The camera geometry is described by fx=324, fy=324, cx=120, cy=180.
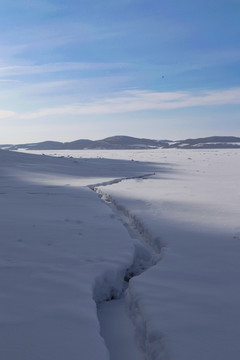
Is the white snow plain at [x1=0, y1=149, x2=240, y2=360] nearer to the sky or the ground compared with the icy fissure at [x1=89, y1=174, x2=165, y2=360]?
nearer to the sky

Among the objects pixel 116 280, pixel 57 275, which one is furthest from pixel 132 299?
pixel 57 275

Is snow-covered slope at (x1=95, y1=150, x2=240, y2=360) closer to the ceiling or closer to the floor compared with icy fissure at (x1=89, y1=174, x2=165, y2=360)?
closer to the ceiling

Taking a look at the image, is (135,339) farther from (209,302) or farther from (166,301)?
(209,302)

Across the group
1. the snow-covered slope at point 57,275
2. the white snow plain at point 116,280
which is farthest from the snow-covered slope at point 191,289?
the snow-covered slope at point 57,275

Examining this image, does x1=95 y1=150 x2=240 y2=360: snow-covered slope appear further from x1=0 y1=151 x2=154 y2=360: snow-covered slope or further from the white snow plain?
x1=0 y1=151 x2=154 y2=360: snow-covered slope

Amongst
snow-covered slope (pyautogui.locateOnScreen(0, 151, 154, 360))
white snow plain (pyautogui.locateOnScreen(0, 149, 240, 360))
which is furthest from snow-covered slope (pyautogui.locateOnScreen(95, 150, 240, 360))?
snow-covered slope (pyautogui.locateOnScreen(0, 151, 154, 360))

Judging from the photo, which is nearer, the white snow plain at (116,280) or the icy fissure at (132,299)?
the white snow plain at (116,280)

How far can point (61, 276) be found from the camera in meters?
2.71

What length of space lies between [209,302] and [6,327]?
1.36 m

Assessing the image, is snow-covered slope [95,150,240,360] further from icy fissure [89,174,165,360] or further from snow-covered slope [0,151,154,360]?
snow-covered slope [0,151,154,360]

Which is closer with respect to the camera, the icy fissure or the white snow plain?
the white snow plain

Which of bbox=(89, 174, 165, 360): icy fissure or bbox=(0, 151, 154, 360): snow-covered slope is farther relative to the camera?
A: bbox=(89, 174, 165, 360): icy fissure

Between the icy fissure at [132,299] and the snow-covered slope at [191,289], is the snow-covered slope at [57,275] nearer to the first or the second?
the icy fissure at [132,299]

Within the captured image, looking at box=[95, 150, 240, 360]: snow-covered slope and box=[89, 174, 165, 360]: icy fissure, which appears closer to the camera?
box=[95, 150, 240, 360]: snow-covered slope
